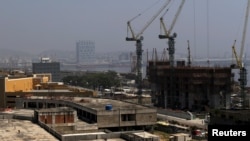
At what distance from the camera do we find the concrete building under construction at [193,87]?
2611 inches

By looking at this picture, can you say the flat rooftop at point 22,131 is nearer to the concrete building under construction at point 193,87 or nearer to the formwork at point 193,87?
the concrete building under construction at point 193,87

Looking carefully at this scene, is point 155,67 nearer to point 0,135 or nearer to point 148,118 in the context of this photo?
point 148,118

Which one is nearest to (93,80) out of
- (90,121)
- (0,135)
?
(90,121)

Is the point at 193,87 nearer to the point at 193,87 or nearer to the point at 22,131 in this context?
the point at 193,87

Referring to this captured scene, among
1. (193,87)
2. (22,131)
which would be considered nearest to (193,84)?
(193,87)

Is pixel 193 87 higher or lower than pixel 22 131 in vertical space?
higher

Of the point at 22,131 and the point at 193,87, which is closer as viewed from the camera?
the point at 22,131

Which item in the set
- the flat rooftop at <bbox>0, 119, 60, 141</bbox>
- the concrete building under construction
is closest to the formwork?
the concrete building under construction

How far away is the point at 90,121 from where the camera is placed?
131 feet

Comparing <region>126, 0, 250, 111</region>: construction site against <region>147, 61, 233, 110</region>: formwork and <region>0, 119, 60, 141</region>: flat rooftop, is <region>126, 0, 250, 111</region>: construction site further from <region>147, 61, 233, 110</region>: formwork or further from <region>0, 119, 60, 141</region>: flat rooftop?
<region>0, 119, 60, 141</region>: flat rooftop

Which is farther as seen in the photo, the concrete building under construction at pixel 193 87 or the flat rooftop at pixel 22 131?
the concrete building under construction at pixel 193 87

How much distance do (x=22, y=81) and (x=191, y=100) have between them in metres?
24.9

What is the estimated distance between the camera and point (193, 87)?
68.0m

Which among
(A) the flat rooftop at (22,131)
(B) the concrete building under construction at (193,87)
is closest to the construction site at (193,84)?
(B) the concrete building under construction at (193,87)
